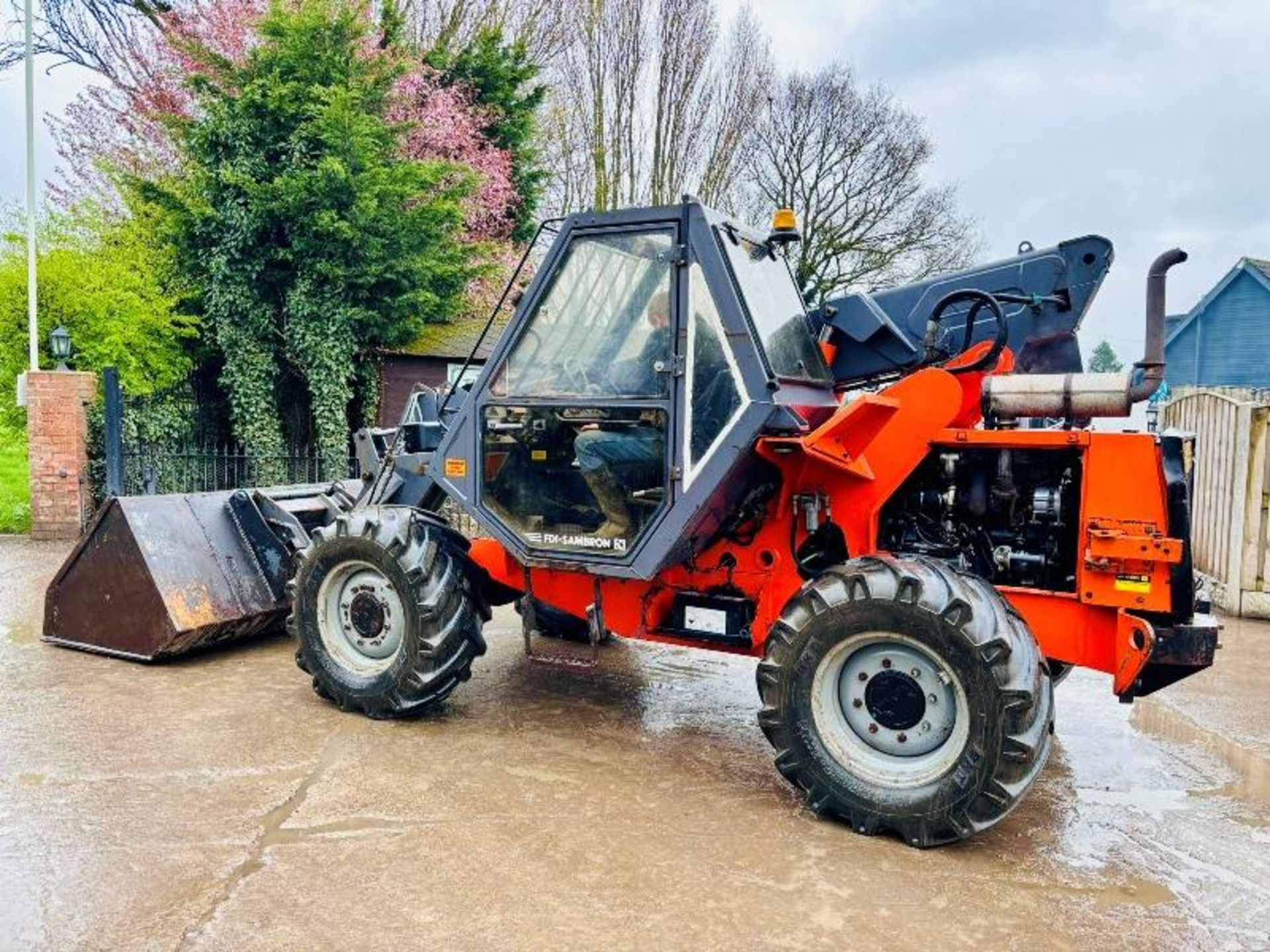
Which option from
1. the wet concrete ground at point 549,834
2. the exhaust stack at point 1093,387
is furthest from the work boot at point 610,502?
the exhaust stack at point 1093,387

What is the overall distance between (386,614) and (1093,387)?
11.2 feet

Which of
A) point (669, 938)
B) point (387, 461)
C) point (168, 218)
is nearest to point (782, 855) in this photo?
point (669, 938)

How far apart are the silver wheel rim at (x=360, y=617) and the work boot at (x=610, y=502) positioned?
3.69ft

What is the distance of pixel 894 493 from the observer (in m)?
4.13

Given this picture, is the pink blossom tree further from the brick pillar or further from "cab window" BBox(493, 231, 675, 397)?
"cab window" BBox(493, 231, 675, 397)

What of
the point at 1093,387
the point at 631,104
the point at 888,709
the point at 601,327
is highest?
the point at 631,104

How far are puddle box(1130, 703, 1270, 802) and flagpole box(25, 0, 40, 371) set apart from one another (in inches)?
440

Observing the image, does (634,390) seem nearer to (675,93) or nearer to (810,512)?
(810,512)

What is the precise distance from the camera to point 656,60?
63.7 feet

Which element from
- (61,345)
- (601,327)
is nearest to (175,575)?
(601,327)

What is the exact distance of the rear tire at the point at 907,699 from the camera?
3322mm

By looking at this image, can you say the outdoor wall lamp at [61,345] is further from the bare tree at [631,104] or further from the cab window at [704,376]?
the bare tree at [631,104]

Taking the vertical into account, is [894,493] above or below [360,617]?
above

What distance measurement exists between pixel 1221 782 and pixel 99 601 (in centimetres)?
599
